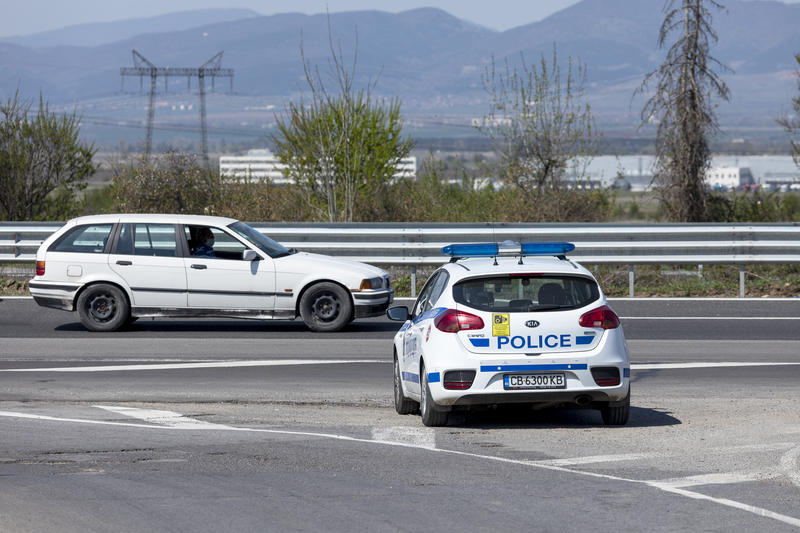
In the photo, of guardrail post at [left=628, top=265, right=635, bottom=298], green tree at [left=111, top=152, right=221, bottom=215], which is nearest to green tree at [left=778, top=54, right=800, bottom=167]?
guardrail post at [left=628, top=265, right=635, bottom=298]

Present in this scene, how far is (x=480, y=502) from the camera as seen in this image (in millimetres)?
6680

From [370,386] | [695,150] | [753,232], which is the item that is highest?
[695,150]

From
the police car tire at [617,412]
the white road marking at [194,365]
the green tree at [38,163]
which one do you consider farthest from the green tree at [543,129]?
the police car tire at [617,412]

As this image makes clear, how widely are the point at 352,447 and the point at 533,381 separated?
4.91ft

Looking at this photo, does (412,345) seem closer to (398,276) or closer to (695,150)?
(398,276)

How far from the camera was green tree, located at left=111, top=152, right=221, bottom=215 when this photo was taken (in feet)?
87.3

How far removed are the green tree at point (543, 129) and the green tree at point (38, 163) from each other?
30.2ft

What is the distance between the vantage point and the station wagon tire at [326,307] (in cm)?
1568

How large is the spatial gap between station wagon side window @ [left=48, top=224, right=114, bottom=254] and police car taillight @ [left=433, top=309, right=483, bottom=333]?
25.7ft

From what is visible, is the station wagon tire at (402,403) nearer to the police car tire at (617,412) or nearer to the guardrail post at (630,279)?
the police car tire at (617,412)

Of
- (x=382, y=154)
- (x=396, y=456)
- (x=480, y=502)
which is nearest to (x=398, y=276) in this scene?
(x=382, y=154)

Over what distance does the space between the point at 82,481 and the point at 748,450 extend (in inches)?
172

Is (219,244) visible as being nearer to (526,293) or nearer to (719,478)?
(526,293)

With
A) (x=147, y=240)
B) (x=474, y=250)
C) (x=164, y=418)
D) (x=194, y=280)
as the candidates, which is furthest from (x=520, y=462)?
(x=147, y=240)
